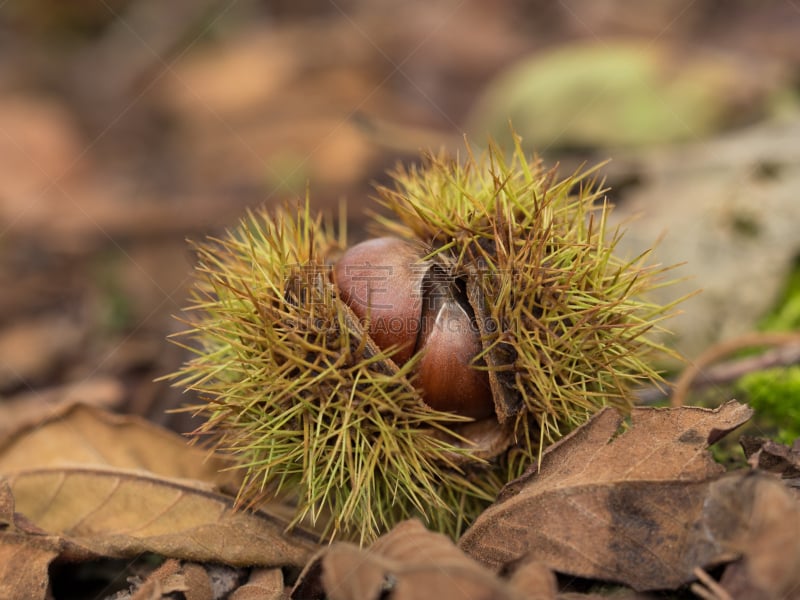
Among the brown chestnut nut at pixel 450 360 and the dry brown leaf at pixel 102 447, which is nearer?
the brown chestnut nut at pixel 450 360

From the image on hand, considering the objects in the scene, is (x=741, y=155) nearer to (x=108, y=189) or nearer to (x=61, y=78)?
(x=108, y=189)

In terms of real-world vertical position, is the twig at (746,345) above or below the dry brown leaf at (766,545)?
below

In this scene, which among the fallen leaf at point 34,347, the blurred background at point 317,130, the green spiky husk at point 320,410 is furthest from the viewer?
the fallen leaf at point 34,347

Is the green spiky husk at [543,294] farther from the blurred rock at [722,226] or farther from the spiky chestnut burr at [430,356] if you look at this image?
the blurred rock at [722,226]

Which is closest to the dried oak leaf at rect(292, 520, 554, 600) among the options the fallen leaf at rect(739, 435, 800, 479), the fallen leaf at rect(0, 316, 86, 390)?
the fallen leaf at rect(739, 435, 800, 479)

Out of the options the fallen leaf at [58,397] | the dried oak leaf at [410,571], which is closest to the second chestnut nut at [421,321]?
the dried oak leaf at [410,571]

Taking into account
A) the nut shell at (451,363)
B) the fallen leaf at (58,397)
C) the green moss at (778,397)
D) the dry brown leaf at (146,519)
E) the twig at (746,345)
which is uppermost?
the nut shell at (451,363)

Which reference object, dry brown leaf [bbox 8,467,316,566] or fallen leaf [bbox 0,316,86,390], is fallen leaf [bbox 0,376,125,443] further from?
dry brown leaf [bbox 8,467,316,566]
